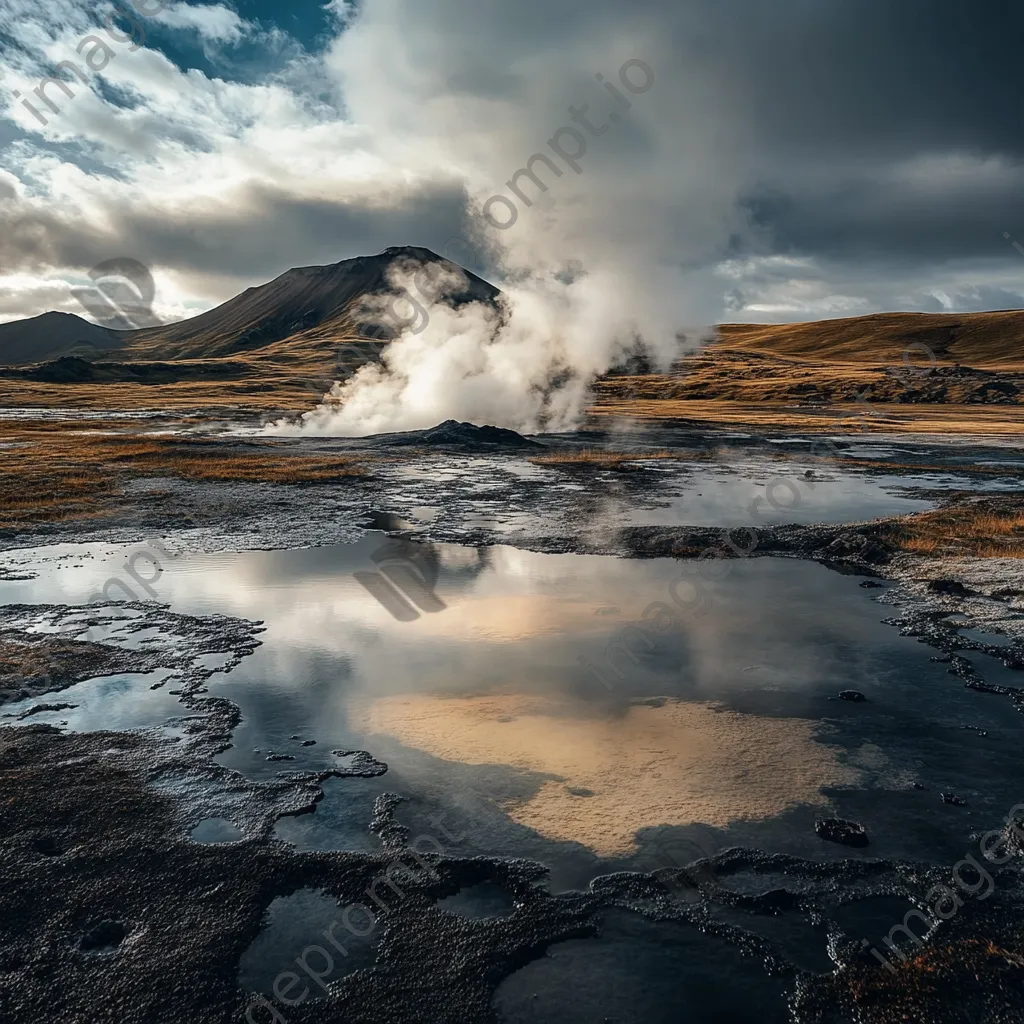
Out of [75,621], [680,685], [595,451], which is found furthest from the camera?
[595,451]

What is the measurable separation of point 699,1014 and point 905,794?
3950 mm

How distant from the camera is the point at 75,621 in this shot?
12.4m

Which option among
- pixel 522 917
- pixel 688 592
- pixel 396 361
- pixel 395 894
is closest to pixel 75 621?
pixel 395 894

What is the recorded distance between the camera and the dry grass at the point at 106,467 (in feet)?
76.8

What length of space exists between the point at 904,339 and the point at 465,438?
13541 cm

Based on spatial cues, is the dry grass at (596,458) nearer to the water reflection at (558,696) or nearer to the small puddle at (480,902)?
the water reflection at (558,696)

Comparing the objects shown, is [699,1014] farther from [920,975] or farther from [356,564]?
[356,564]

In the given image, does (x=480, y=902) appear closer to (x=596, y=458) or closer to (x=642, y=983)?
(x=642, y=983)

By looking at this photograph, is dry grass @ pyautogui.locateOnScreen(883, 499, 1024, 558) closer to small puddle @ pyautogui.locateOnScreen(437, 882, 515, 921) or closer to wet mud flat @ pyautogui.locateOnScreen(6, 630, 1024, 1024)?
wet mud flat @ pyautogui.locateOnScreen(6, 630, 1024, 1024)

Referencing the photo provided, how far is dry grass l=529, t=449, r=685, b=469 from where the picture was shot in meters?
35.7

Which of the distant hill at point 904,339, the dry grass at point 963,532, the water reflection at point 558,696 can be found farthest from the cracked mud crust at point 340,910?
the distant hill at point 904,339

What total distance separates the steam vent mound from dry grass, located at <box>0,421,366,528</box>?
688 centimetres

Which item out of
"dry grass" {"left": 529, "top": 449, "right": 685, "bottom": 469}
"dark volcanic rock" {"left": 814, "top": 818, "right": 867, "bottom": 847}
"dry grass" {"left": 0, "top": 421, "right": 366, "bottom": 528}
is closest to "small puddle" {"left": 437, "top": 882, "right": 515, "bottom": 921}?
"dark volcanic rock" {"left": 814, "top": 818, "right": 867, "bottom": 847}

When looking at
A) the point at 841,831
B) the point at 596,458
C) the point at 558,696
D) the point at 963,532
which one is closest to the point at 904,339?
the point at 596,458
